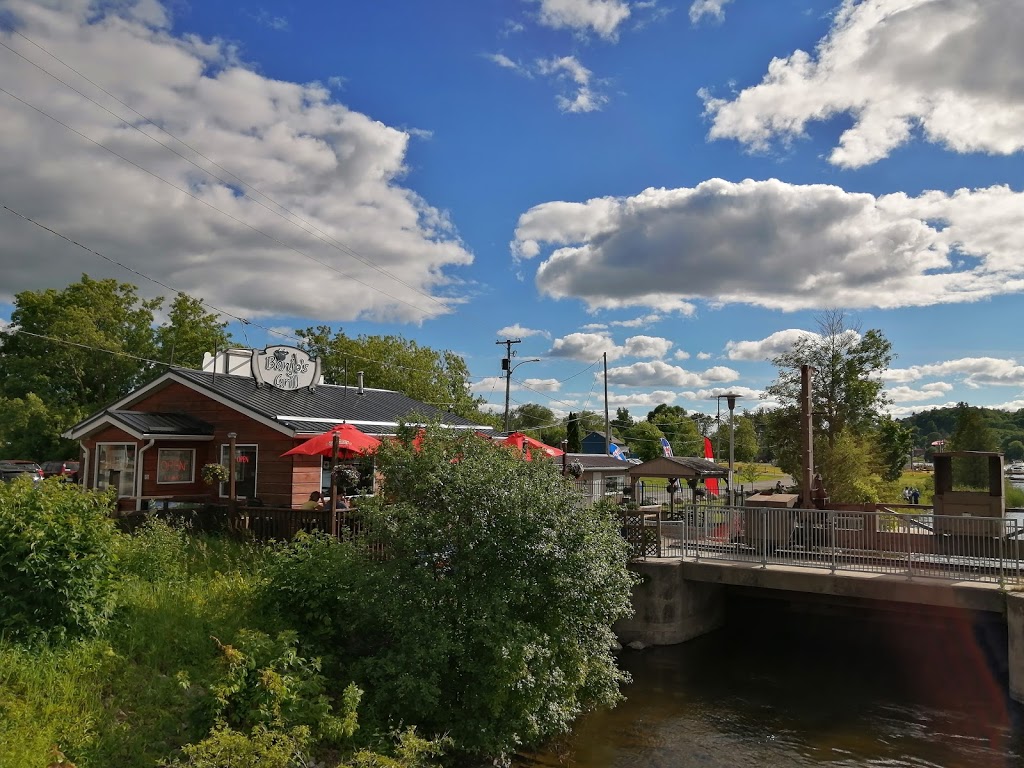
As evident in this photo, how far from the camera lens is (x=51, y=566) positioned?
29.6ft

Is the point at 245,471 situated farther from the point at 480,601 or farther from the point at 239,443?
the point at 480,601

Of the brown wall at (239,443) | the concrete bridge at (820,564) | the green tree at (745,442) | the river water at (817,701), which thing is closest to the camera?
the river water at (817,701)

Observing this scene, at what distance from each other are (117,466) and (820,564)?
1870 centimetres

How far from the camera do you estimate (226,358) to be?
24.9 m

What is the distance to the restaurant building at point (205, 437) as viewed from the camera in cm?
2000

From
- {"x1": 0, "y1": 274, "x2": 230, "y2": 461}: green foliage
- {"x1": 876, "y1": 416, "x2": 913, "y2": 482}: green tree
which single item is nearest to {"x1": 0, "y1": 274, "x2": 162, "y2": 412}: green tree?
{"x1": 0, "y1": 274, "x2": 230, "y2": 461}: green foliage

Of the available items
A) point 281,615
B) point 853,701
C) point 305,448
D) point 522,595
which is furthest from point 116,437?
point 853,701

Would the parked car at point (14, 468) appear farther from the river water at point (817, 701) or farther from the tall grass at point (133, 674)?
the river water at point (817, 701)

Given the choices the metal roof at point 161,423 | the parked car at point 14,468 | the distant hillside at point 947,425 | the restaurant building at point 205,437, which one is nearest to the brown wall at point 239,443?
the restaurant building at point 205,437

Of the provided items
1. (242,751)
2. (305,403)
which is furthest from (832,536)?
(305,403)

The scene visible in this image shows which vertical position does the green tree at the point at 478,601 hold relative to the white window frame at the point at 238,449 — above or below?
below

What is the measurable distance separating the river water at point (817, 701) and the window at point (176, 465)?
1340 centimetres

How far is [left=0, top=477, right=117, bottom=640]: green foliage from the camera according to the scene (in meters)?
8.86

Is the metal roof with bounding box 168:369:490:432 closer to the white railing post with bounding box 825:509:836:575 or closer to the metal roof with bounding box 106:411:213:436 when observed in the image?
the metal roof with bounding box 106:411:213:436
